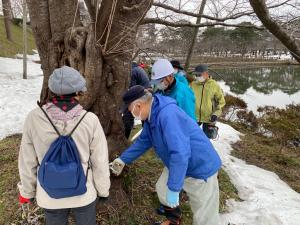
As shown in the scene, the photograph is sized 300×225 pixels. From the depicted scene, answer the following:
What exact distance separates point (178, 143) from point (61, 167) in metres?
0.87

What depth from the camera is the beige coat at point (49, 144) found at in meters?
2.14

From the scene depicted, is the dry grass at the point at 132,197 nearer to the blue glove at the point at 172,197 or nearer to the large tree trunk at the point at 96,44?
the large tree trunk at the point at 96,44

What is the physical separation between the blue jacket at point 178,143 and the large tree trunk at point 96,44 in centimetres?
74

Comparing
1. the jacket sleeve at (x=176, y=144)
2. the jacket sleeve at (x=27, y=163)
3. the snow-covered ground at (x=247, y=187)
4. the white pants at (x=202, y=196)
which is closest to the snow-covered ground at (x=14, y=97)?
the snow-covered ground at (x=247, y=187)

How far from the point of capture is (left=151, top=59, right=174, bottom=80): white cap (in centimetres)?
323

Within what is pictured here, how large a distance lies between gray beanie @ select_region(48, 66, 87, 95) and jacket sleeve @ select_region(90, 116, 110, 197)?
11.2 inches

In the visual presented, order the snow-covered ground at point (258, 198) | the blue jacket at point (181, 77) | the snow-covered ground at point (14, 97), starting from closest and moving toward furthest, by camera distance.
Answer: the snow-covered ground at point (258, 198) < the blue jacket at point (181, 77) < the snow-covered ground at point (14, 97)

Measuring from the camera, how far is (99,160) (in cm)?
230

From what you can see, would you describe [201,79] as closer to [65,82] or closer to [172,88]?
[172,88]

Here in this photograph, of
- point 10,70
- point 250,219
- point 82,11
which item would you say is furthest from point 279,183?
point 10,70

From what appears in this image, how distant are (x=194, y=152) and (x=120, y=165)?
2.67ft

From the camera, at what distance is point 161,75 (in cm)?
329

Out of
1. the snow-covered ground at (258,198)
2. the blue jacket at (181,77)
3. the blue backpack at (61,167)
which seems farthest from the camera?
the blue jacket at (181,77)

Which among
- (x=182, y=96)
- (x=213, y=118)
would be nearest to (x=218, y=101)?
(x=213, y=118)
